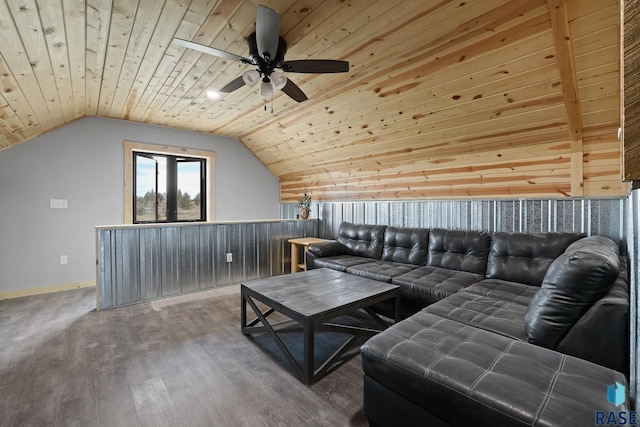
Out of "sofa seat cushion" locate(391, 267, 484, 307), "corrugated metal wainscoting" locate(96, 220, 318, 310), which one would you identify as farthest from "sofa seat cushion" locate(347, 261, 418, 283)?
"corrugated metal wainscoting" locate(96, 220, 318, 310)

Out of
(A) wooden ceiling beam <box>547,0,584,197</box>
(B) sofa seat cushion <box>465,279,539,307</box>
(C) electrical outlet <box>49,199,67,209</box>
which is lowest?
(B) sofa seat cushion <box>465,279,539,307</box>

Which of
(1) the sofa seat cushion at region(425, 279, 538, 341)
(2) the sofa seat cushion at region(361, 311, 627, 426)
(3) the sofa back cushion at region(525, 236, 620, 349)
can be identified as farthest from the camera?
(1) the sofa seat cushion at region(425, 279, 538, 341)

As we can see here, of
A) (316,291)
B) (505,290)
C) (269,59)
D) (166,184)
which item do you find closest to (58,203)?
(166,184)

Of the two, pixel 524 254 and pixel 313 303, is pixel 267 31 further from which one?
pixel 524 254

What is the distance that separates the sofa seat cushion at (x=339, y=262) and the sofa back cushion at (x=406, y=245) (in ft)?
0.99

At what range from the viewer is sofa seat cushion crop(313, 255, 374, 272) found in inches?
138

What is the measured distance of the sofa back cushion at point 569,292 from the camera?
54.3 inches

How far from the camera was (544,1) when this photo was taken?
6.24 feet

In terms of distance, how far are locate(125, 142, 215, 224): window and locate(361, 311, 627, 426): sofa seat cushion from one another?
15.2 ft

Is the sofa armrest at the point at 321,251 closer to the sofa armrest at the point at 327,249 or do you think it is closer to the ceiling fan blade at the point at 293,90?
the sofa armrest at the point at 327,249

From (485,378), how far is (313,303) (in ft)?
4.01

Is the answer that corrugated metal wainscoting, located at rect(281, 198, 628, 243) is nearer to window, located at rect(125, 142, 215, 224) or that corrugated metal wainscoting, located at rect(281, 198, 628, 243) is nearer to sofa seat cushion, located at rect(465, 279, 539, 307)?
sofa seat cushion, located at rect(465, 279, 539, 307)

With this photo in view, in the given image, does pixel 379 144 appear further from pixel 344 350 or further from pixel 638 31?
pixel 638 31

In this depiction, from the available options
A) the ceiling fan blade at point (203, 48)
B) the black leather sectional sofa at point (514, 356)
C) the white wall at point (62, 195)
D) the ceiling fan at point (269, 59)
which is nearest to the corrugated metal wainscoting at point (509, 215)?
the black leather sectional sofa at point (514, 356)
